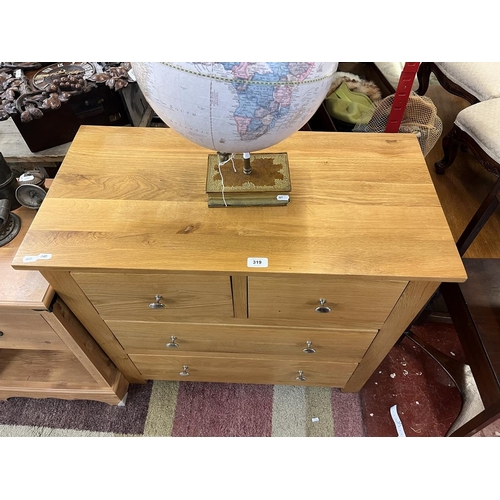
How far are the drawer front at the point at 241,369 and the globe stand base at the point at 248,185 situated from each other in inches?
20.4

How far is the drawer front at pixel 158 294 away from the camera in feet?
2.59

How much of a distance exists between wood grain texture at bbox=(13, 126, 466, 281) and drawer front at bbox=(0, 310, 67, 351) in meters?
0.27

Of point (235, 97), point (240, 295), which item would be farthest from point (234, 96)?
point (240, 295)

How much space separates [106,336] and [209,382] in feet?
1.67

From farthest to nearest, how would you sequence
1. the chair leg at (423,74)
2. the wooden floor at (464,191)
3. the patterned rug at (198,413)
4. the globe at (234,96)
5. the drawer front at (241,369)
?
the chair leg at (423,74) < the wooden floor at (464,191) < the patterned rug at (198,413) < the drawer front at (241,369) < the globe at (234,96)

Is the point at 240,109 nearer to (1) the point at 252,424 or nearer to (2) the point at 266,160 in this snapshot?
(2) the point at 266,160

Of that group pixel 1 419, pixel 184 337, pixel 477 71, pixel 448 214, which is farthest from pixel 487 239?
pixel 1 419

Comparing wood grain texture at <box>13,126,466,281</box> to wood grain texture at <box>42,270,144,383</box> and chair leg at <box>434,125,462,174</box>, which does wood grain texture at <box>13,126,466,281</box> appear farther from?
chair leg at <box>434,125,462,174</box>

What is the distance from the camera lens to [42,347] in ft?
3.51

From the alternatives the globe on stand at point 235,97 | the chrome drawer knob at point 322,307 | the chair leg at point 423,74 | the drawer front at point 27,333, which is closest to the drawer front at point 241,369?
the drawer front at point 27,333

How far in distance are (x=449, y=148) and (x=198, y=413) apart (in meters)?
1.74

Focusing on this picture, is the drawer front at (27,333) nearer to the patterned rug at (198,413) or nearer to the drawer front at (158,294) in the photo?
the drawer front at (158,294)

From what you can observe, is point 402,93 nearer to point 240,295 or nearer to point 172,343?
point 240,295

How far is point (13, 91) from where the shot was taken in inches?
42.4
